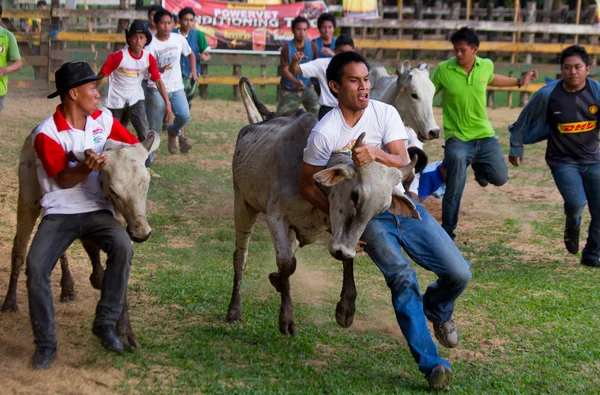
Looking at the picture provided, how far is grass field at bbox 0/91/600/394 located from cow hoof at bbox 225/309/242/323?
74mm

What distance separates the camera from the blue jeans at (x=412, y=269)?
4.95 m

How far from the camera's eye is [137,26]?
10.7 m

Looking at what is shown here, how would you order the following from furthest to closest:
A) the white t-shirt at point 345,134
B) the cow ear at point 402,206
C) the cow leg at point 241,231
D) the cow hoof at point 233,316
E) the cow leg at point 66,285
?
1. the cow leg at point 241,231
2. the cow leg at point 66,285
3. the cow hoof at point 233,316
4. the white t-shirt at point 345,134
5. the cow ear at point 402,206

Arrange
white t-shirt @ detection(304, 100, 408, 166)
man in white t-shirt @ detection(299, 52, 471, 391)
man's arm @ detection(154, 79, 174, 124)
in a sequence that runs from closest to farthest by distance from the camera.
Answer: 1. man in white t-shirt @ detection(299, 52, 471, 391)
2. white t-shirt @ detection(304, 100, 408, 166)
3. man's arm @ detection(154, 79, 174, 124)

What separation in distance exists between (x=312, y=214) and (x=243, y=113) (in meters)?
11.9

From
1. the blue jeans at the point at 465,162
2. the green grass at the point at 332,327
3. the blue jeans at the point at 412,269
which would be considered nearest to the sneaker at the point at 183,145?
the green grass at the point at 332,327

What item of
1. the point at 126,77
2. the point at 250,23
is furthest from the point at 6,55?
the point at 250,23

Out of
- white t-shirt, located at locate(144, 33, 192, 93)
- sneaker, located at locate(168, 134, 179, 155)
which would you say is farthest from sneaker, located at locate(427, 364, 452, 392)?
sneaker, located at locate(168, 134, 179, 155)

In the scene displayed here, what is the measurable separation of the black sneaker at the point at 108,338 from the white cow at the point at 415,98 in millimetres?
4478

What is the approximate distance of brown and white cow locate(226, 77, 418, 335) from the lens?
→ 5.02 meters

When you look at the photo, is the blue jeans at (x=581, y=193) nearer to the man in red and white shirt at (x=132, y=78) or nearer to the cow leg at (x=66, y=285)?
the cow leg at (x=66, y=285)

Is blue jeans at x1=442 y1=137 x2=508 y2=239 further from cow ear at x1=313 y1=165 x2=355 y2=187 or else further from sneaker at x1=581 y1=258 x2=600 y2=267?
cow ear at x1=313 y1=165 x2=355 y2=187

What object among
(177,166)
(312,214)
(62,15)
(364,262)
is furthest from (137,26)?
(62,15)

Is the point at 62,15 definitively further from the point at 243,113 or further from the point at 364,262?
the point at 364,262
